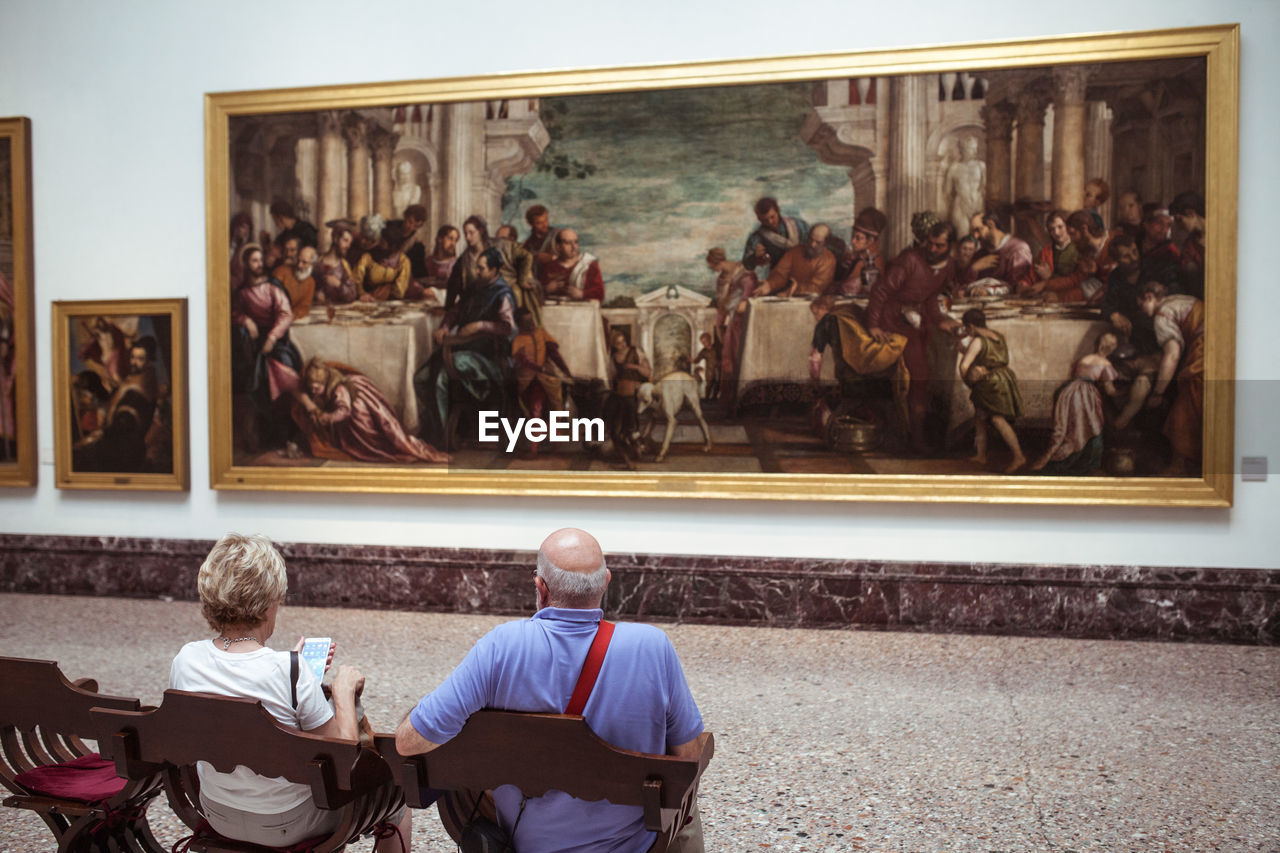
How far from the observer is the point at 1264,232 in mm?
7574

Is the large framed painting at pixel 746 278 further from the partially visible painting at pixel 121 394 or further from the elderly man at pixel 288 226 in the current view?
the partially visible painting at pixel 121 394

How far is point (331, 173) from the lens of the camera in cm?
888

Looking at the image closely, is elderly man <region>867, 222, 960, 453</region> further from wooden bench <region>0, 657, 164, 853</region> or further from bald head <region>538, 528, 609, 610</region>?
wooden bench <region>0, 657, 164, 853</region>

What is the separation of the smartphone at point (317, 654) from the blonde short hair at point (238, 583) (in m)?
0.21

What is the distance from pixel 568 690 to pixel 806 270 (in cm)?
604

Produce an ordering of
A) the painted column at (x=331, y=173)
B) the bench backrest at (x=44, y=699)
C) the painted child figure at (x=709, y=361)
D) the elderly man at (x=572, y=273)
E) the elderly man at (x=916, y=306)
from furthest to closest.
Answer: the painted column at (x=331, y=173) < the elderly man at (x=572, y=273) < the painted child figure at (x=709, y=361) < the elderly man at (x=916, y=306) < the bench backrest at (x=44, y=699)

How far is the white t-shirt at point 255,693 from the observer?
2947 mm

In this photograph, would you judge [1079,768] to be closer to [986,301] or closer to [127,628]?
[986,301]

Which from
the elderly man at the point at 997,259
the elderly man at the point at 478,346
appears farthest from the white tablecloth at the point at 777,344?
the elderly man at the point at 478,346

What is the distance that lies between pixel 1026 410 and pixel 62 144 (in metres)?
9.71

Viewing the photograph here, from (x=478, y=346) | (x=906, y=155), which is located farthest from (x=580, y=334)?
(x=906, y=155)

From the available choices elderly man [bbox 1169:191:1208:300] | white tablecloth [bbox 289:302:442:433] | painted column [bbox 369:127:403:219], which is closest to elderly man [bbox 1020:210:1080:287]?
elderly man [bbox 1169:191:1208:300]

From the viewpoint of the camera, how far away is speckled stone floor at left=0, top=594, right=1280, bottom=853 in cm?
430

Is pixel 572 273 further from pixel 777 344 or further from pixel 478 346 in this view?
pixel 777 344
